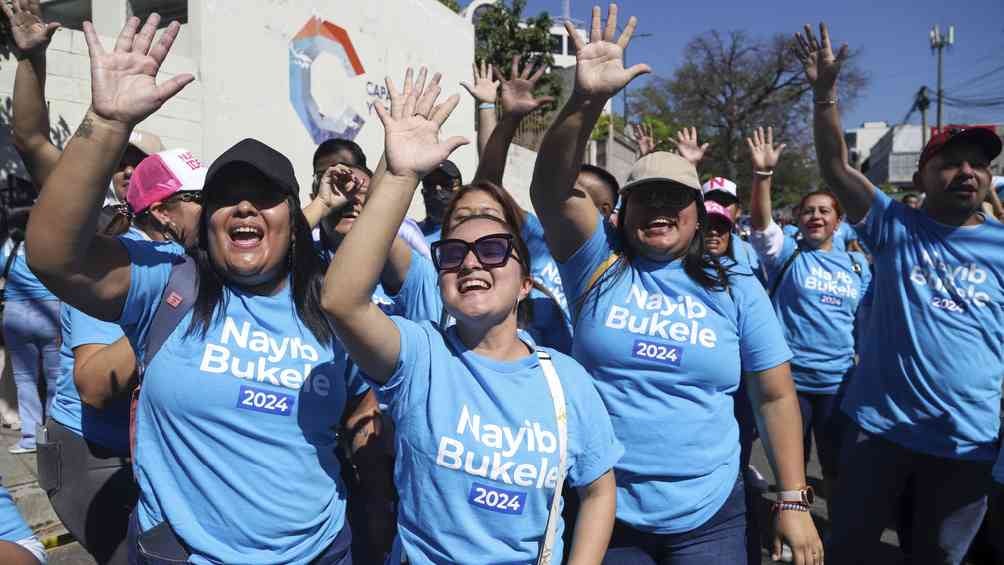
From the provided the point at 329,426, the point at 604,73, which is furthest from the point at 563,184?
the point at 329,426

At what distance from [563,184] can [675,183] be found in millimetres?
460

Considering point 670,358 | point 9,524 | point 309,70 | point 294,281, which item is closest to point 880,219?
point 670,358

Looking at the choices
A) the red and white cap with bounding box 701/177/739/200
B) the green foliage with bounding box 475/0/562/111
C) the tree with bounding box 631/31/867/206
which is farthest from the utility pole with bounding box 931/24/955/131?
the red and white cap with bounding box 701/177/739/200

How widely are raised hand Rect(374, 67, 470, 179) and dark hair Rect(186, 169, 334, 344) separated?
436 millimetres

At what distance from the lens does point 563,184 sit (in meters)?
2.19

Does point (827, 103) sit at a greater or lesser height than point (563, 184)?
greater

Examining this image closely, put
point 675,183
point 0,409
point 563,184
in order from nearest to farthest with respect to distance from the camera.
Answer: point 563,184 < point 675,183 < point 0,409

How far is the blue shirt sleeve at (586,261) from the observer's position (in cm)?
243

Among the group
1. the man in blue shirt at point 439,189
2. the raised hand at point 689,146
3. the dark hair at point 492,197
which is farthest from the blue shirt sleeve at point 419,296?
the raised hand at point 689,146

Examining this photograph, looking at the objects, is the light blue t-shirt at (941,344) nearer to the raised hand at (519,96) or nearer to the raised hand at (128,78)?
the raised hand at (519,96)

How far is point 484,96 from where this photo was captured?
3457 millimetres

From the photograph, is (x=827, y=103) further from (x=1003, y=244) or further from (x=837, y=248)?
(x=837, y=248)

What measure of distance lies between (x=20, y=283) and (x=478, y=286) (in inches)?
161

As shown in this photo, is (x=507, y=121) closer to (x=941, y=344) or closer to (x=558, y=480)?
(x=558, y=480)
